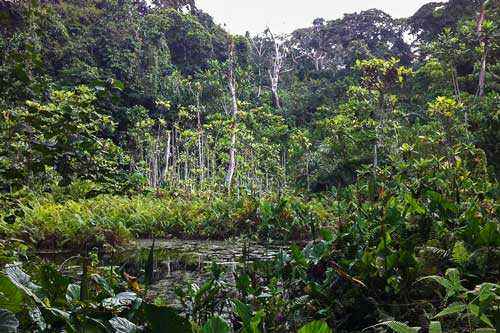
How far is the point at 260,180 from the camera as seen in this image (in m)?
25.7

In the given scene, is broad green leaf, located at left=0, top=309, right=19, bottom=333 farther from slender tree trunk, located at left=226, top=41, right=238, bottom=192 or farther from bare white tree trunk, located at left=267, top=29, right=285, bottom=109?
bare white tree trunk, located at left=267, top=29, right=285, bottom=109

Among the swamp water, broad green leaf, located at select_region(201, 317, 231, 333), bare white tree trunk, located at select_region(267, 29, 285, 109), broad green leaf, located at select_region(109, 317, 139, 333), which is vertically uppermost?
bare white tree trunk, located at select_region(267, 29, 285, 109)

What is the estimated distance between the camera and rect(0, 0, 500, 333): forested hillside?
1887 mm

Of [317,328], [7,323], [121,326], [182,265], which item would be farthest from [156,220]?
[7,323]

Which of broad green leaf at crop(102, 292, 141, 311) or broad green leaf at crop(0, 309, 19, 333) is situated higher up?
broad green leaf at crop(0, 309, 19, 333)

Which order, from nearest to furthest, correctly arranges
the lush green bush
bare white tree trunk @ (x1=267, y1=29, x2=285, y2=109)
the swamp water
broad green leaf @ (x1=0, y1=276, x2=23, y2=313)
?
broad green leaf @ (x1=0, y1=276, x2=23, y2=313)
the swamp water
the lush green bush
bare white tree trunk @ (x1=267, y1=29, x2=285, y2=109)

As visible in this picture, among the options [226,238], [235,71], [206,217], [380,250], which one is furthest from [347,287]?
[235,71]

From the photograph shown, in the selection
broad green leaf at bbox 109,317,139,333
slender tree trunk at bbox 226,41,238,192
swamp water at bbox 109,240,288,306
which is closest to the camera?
broad green leaf at bbox 109,317,139,333

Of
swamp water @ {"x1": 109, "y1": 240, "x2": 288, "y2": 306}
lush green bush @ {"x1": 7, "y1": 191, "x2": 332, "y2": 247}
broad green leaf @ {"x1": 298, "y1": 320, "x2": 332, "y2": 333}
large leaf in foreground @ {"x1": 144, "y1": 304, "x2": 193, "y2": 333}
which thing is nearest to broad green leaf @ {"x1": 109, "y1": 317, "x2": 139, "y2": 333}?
large leaf in foreground @ {"x1": 144, "y1": 304, "x2": 193, "y2": 333}

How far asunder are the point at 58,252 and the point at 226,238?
148 inches

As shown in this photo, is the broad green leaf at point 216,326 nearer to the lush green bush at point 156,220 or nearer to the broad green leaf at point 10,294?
the broad green leaf at point 10,294

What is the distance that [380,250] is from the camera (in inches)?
112

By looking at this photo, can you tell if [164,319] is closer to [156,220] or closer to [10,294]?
[10,294]

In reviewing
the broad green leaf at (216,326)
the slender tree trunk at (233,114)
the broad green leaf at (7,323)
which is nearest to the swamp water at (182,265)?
the broad green leaf at (216,326)
